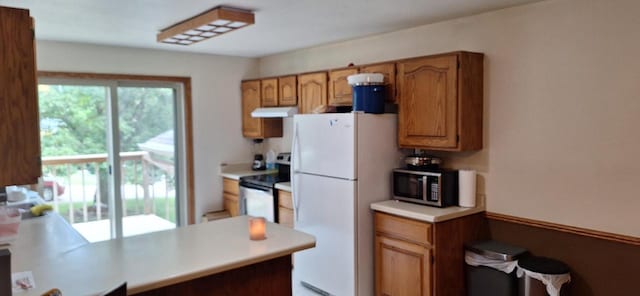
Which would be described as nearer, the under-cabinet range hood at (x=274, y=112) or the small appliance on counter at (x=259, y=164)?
the under-cabinet range hood at (x=274, y=112)

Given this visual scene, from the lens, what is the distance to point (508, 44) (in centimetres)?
306

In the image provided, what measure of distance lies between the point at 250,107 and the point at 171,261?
342cm

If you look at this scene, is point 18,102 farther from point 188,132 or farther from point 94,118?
point 188,132

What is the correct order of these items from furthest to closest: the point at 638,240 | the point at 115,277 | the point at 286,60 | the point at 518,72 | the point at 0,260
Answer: the point at 286,60 → the point at 518,72 → the point at 638,240 → the point at 115,277 → the point at 0,260

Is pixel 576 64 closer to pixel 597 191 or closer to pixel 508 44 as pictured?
pixel 508 44

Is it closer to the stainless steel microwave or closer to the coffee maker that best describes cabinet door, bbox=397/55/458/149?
the stainless steel microwave

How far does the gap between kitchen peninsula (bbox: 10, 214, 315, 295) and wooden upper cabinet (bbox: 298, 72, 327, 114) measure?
76.8 inches

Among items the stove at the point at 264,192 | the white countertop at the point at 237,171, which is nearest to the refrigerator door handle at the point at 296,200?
the stove at the point at 264,192

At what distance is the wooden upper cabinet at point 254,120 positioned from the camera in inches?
199

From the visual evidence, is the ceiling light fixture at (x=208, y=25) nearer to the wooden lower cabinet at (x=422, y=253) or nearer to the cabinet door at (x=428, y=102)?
the cabinet door at (x=428, y=102)

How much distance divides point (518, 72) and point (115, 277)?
107 inches

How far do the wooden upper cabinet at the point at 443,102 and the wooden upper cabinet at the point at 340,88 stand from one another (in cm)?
58

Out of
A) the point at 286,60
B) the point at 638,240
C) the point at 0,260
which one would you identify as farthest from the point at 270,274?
the point at 286,60

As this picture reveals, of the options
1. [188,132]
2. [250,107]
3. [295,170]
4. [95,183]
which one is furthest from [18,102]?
[250,107]
